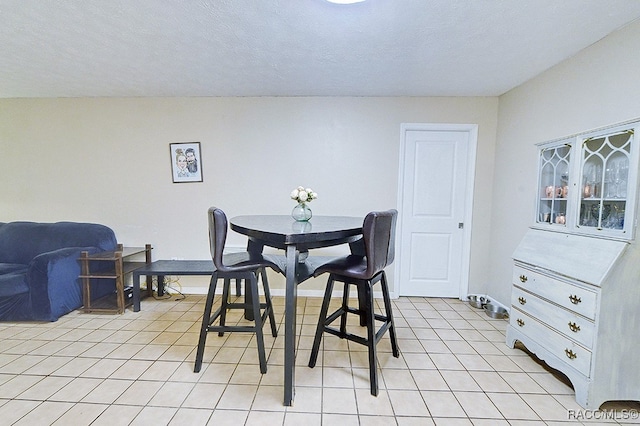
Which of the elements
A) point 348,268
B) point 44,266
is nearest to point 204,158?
point 44,266

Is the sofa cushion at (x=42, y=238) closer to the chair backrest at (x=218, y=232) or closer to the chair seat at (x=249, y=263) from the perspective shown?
the chair seat at (x=249, y=263)

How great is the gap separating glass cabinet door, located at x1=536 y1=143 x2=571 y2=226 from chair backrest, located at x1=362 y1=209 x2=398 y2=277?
1253 millimetres

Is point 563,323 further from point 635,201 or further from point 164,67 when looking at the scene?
point 164,67

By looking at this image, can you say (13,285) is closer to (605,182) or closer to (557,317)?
(557,317)

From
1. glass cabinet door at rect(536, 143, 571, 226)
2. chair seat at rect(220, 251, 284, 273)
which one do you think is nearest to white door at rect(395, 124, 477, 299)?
glass cabinet door at rect(536, 143, 571, 226)

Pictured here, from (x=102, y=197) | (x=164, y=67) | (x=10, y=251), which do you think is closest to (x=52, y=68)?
(x=164, y=67)

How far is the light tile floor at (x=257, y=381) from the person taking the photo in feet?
5.11

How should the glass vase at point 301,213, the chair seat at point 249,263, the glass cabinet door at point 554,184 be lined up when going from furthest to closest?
the glass vase at point 301,213
the glass cabinet door at point 554,184
the chair seat at point 249,263

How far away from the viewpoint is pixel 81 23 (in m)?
1.80

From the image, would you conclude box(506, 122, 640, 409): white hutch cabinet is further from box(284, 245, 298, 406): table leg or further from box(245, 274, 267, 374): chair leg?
box(245, 274, 267, 374): chair leg

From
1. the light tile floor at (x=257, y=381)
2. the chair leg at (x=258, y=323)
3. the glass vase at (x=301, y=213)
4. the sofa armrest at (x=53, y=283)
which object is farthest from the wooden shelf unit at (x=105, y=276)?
the glass vase at (x=301, y=213)

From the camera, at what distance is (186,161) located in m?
3.30

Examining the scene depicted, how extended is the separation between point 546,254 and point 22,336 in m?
4.15

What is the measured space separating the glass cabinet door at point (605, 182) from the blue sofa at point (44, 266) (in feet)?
13.8
